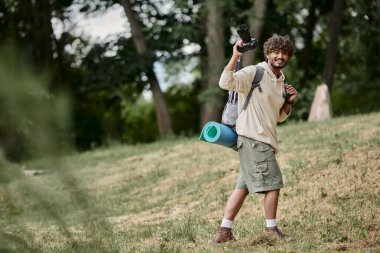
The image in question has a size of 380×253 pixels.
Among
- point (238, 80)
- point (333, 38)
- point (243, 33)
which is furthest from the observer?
point (333, 38)

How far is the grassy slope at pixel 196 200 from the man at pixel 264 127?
457 millimetres

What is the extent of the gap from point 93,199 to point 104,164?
48.0ft

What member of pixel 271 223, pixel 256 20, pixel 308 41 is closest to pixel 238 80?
pixel 271 223

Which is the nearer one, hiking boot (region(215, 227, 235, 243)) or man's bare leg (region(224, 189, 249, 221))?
man's bare leg (region(224, 189, 249, 221))

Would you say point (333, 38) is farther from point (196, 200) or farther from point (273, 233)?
point (273, 233)

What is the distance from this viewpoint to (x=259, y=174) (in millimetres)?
6625

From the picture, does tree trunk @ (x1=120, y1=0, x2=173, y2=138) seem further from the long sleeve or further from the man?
the long sleeve

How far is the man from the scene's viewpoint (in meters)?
6.64

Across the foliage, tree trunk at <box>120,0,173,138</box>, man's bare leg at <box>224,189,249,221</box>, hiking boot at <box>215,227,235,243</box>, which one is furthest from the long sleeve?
the foliage

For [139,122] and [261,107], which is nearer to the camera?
[261,107]

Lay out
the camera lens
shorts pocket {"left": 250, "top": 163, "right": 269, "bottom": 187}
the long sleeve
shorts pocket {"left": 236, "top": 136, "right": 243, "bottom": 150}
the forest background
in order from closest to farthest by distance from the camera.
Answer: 1. the camera lens
2. the long sleeve
3. shorts pocket {"left": 250, "top": 163, "right": 269, "bottom": 187}
4. shorts pocket {"left": 236, "top": 136, "right": 243, "bottom": 150}
5. the forest background

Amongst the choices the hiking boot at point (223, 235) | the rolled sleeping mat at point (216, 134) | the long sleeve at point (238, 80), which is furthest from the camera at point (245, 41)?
the hiking boot at point (223, 235)

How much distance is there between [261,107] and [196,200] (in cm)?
488

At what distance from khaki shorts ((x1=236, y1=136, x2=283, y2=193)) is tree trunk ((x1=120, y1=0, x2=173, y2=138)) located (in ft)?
54.2
